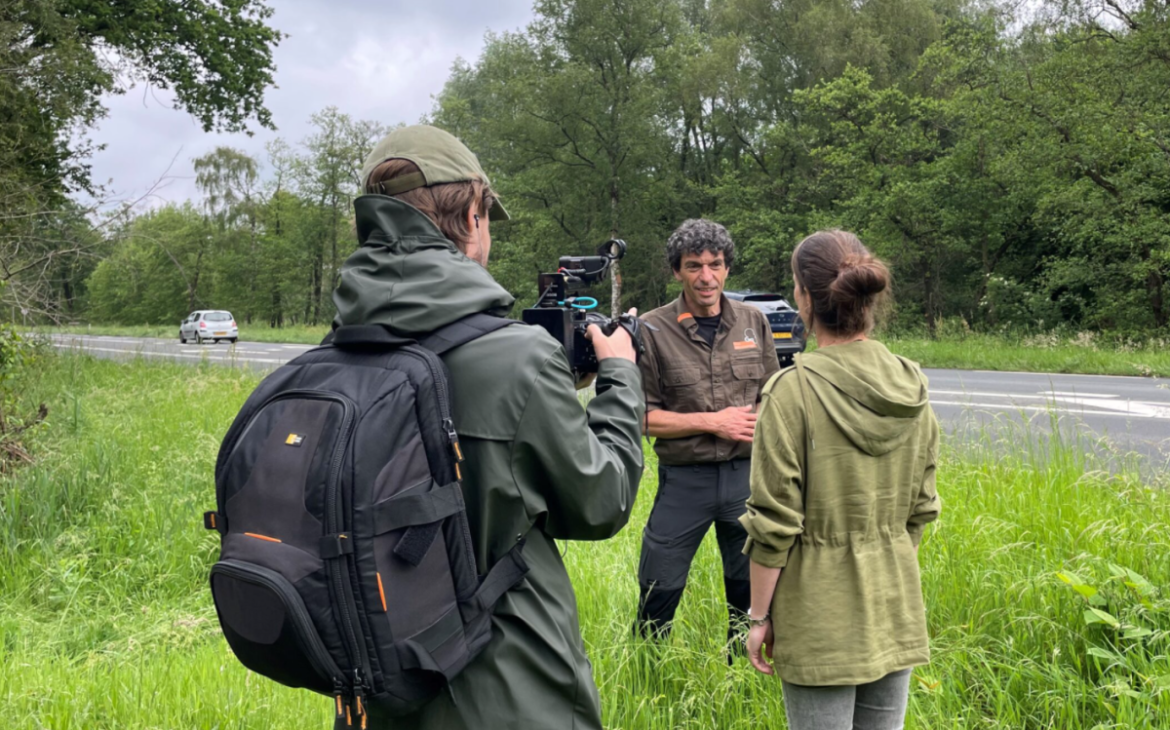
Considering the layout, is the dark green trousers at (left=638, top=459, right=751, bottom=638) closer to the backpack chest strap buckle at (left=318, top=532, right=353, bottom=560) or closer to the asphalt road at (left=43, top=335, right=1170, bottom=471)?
the backpack chest strap buckle at (left=318, top=532, right=353, bottom=560)

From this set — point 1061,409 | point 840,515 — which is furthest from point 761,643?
point 1061,409

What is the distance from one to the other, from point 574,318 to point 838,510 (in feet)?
2.50

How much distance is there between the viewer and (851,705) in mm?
1883

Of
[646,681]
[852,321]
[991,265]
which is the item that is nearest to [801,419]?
[852,321]

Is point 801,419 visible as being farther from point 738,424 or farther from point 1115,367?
point 1115,367

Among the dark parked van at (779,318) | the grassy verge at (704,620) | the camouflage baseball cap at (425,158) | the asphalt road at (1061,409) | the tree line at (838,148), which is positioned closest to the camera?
the camouflage baseball cap at (425,158)

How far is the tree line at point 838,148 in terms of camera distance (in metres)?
16.3

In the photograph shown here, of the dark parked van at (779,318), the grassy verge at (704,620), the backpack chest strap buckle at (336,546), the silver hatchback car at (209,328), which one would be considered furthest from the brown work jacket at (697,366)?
the silver hatchback car at (209,328)

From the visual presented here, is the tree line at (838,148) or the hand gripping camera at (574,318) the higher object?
the tree line at (838,148)

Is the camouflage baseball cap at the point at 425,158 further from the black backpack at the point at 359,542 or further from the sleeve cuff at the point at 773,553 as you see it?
the sleeve cuff at the point at 773,553

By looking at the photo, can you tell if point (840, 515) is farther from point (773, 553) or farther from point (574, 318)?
point (574, 318)

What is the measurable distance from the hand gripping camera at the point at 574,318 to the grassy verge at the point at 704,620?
1.51 meters

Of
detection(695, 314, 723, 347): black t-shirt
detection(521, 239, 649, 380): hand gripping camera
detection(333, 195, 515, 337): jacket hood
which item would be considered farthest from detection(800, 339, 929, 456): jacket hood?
detection(695, 314, 723, 347): black t-shirt

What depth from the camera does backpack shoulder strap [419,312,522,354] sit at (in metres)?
1.37
